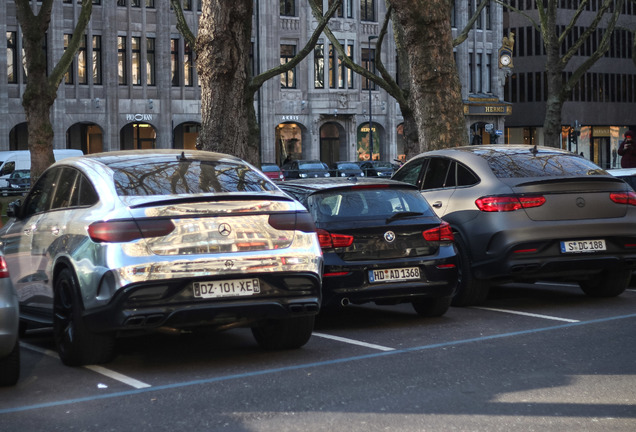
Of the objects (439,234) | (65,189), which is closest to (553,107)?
(439,234)

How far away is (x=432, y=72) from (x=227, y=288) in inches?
469

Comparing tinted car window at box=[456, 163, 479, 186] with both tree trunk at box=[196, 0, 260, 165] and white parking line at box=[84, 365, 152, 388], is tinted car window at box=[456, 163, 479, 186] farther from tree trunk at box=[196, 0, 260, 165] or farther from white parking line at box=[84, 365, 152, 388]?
tree trunk at box=[196, 0, 260, 165]

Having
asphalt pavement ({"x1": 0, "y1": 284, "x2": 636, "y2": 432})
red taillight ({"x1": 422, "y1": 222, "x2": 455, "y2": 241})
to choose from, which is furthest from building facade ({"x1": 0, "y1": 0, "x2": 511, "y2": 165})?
asphalt pavement ({"x1": 0, "y1": 284, "x2": 636, "y2": 432})

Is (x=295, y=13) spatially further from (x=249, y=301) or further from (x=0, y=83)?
(x=249, y=301)

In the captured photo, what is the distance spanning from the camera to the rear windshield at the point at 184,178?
8648mm

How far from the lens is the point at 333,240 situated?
10.5 meters

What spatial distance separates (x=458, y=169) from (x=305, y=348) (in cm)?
410


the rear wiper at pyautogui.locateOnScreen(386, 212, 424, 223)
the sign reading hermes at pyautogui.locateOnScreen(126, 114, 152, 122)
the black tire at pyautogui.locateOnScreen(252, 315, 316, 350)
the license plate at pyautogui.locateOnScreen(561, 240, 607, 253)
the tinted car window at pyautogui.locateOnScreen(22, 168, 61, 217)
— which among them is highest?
the sign reading hermes at pyautogui.locateOnScreen(126, 114, 152, 122)

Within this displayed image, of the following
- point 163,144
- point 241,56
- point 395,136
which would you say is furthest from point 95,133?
point 241,56

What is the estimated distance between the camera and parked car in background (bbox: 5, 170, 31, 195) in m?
41.9

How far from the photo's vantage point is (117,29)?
6238 centimetres

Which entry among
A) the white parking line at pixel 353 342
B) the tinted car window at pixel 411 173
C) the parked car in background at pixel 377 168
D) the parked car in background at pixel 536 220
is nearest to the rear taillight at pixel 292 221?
the white parking line at pixel 353 342

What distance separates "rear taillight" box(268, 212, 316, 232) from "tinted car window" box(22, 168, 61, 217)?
7.36 feet

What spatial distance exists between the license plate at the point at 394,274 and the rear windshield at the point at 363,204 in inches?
20.8
